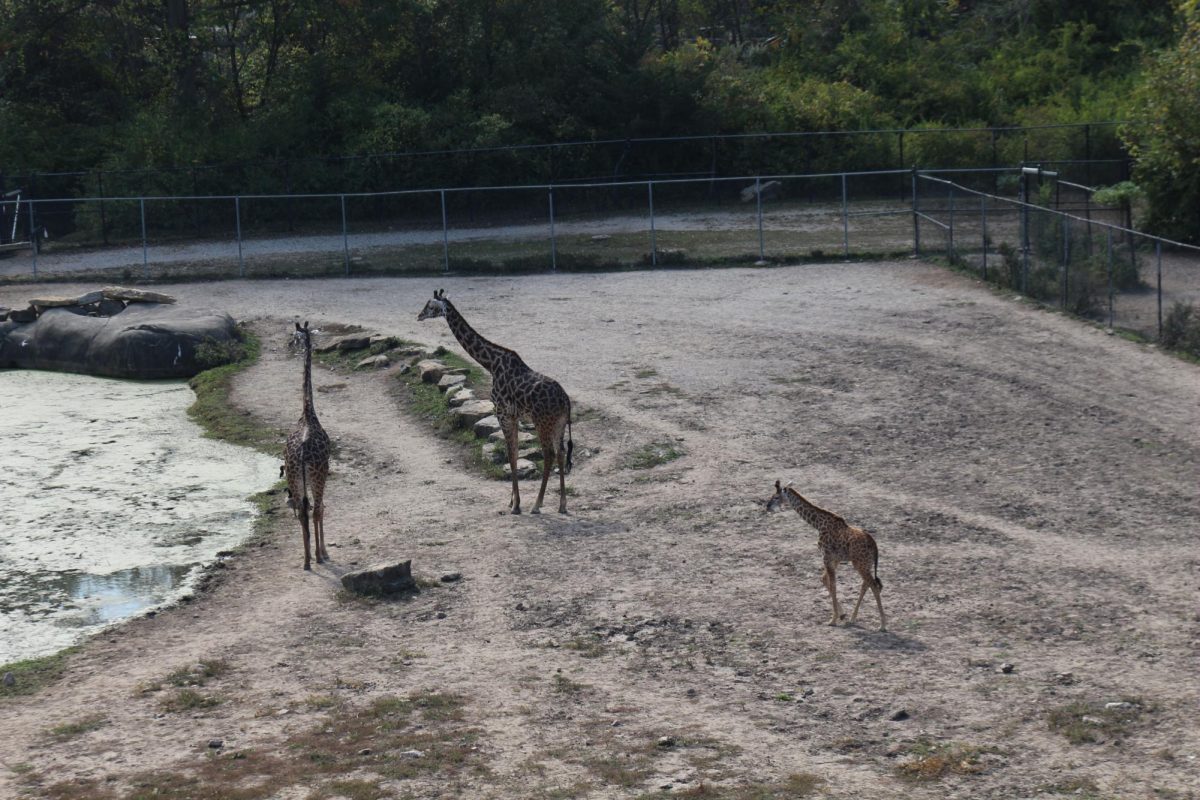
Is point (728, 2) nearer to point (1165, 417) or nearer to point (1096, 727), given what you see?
point (1165, 417)

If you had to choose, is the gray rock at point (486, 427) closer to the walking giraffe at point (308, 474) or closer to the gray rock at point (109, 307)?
the walking giraffe at point (308, 474)

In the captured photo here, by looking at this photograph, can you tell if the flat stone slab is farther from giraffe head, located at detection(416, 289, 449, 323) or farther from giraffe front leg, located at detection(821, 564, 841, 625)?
giraffe front leg, located at detection(821, 564, 841, 625)

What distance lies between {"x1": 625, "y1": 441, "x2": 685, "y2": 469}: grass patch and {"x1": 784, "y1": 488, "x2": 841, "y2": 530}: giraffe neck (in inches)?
193

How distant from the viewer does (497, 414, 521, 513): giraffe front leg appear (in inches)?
651

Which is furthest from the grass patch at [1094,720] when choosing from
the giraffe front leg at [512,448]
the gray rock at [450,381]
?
the gray rock at [450,381]

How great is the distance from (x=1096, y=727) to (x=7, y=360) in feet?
72.2

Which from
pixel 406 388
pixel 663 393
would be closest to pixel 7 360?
pixel 406 388

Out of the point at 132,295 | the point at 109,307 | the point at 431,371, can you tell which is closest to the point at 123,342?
the point at 109,307

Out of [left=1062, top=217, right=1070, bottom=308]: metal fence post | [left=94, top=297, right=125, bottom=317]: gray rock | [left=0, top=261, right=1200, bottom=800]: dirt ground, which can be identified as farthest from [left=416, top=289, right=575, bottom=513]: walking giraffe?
[left=94, top=297, right=125, bottom=317]: gray rock

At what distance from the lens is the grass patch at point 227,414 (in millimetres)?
20828

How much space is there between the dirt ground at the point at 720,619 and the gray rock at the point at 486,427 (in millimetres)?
617

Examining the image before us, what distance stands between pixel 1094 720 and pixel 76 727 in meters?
7.50

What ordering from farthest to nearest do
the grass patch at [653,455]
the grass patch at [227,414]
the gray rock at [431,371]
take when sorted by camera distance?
1. the gray rock at [431,371]
2. the grass patch at [227,414]
3. the grass patch at [653,455]

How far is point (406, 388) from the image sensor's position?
22.7m
